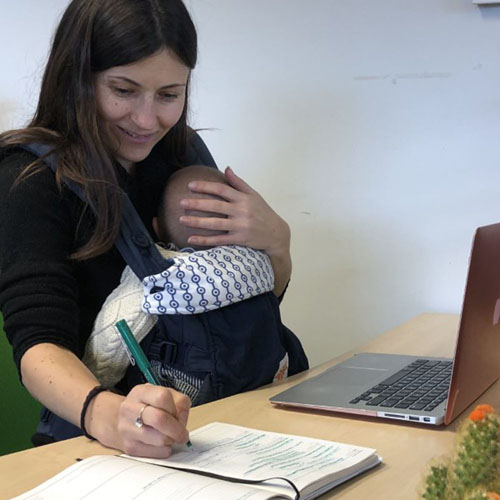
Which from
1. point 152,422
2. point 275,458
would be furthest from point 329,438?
point 152,422

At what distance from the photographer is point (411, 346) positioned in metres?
1.51

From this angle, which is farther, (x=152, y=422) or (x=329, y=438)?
(x=329, y=438)

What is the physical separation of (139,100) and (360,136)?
737 millimetres

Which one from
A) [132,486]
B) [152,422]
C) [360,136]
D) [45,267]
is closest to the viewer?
[132,486]

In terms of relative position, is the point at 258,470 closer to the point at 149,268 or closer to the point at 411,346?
the point at 149,268

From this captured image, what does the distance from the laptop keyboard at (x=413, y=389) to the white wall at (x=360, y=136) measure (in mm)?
574

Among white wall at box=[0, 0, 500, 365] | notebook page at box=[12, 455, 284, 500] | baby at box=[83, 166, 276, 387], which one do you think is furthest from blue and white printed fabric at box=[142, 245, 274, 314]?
white wall at box=[0, 0, 500, 365]

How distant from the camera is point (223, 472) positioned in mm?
788

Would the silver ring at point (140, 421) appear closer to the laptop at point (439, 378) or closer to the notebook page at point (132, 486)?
the notebook page at point (132, 486)

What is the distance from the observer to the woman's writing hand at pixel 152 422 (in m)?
0.85

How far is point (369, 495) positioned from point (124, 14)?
83 cm

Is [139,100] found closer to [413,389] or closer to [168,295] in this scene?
[168,295]

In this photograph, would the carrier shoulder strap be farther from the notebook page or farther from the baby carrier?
the notebook page

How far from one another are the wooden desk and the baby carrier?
4 centimetres
